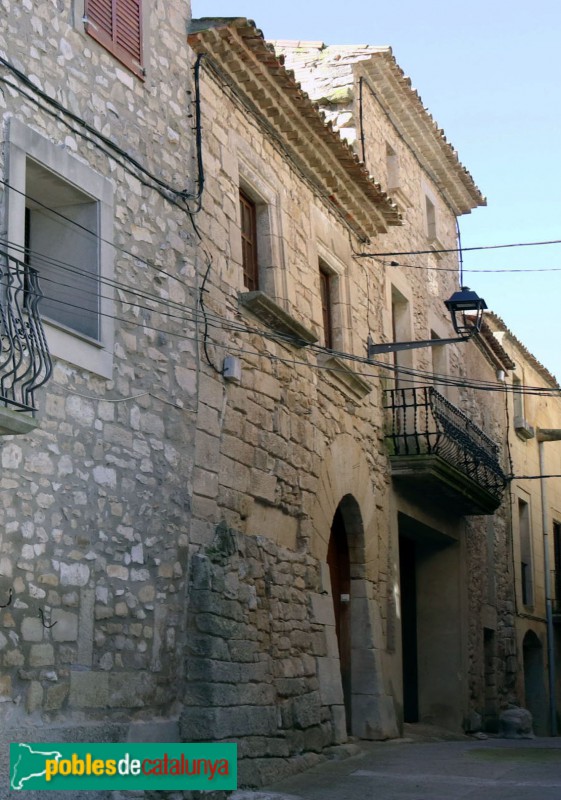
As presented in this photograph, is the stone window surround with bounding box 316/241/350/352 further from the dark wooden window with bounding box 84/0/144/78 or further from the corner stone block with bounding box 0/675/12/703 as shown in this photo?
the corner stone block with bounding box 0/675/12/703

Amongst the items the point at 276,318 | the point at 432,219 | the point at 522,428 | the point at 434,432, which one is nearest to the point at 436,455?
the point at 434,432

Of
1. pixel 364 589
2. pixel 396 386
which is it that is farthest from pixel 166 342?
pixel 396 386

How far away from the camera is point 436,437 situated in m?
14.8

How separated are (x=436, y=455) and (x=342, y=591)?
79.8 inches

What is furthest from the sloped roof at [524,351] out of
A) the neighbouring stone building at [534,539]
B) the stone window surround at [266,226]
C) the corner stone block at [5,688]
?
the corner stone block at [5,688]

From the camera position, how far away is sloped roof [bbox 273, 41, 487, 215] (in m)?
14.8

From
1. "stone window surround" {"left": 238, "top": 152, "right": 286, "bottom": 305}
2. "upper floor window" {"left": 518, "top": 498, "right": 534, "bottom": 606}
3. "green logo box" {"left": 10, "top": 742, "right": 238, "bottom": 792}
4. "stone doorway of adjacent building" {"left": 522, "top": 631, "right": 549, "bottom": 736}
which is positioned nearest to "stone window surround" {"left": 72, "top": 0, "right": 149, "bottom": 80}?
"stone window surround" {"left": 238, "top": 152, "right": 286, "bottom": 305}

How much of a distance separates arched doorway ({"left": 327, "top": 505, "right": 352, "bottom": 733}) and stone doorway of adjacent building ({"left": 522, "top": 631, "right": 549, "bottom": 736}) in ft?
30.5

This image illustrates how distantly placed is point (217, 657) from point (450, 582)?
26.0 ft

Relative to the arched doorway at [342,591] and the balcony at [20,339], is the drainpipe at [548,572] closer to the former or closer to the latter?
the arched doorway at [342,591]

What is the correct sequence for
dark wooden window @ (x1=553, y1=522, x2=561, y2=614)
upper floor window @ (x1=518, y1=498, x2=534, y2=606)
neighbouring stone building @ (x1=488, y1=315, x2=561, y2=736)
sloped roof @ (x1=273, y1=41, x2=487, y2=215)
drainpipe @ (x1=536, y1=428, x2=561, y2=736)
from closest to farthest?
sloped roof @ (x1=273, y1=41, x2=487, y2=215), neighbouring stone building @ (x1=488, y1=315, x2=561, y2=736), upper floor window @ (x1=518, y1=498, x2=534, y2=606), drainpipe @ (x1=536, y1=428, x2=561, y2=736), dark wooden window @ (x1=553, y1=522, x2=561, y2=614)

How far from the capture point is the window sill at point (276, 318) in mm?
10172

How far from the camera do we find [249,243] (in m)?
11.1

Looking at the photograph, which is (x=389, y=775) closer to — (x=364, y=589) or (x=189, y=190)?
(x=364, y=589)
